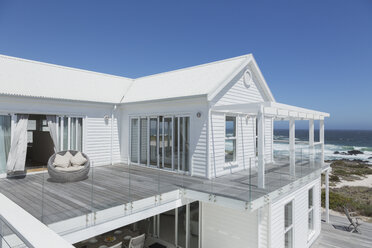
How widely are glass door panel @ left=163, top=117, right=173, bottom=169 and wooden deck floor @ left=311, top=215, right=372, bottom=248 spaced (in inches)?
290

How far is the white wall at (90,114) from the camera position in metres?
9.00

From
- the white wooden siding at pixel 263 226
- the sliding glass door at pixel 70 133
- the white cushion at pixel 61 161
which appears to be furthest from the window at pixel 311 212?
the sliding glass door at pixel 70 133

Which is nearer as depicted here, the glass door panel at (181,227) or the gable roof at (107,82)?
the glass door panel at (181,227)

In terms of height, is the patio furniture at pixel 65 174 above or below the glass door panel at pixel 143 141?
Result: below

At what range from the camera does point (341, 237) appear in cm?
1090

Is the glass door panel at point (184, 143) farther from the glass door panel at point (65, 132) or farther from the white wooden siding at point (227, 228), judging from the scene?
the glass door panel at point (65, 132)

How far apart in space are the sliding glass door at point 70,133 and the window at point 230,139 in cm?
678

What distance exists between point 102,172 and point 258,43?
70.1 ft

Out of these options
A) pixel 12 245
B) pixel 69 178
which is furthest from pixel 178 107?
pixel 12 245

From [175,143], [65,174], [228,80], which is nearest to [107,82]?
[175,143]

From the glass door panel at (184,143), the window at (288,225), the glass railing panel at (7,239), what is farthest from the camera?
the glass door panel at (184,143)

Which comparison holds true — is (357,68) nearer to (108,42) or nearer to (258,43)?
(258,43)

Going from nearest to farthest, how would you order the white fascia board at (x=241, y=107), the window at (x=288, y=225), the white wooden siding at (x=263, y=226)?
the white wooden siding at (x=263, y=226), the white fascia board at (x=241, y=107), the window at (x=288, y=225)

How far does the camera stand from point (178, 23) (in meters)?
20.5
